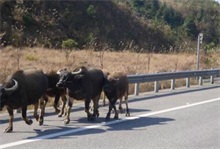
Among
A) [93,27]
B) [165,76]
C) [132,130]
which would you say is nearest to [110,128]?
[132,130]

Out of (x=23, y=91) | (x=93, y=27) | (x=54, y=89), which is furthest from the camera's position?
(x=93, y=27)

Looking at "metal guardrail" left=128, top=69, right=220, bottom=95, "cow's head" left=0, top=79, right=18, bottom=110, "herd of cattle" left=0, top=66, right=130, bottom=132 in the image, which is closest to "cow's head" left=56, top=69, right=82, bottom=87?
"herd of cattle" left=0, top=66, right=130, bottom=132

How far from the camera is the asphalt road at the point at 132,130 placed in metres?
9.48

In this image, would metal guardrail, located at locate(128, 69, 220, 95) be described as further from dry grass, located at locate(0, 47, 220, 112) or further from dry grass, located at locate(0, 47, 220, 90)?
dry grass, located at locate(0, 47, 220, 90)

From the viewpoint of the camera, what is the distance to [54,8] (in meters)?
52.8

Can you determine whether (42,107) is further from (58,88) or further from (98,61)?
(98,61)

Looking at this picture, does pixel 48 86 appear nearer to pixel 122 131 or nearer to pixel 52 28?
pixel 122 131

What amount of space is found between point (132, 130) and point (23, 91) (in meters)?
2.53

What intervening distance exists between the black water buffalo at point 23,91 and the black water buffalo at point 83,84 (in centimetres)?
49

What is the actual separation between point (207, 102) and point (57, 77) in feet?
20.8

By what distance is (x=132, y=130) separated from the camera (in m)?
11.0

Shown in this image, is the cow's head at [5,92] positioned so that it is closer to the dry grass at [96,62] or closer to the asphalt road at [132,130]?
the asphalt road at [132,130]

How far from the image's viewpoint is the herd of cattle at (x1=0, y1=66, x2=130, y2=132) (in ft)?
34.2

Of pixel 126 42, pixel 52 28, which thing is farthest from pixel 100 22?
pixel 52 28
